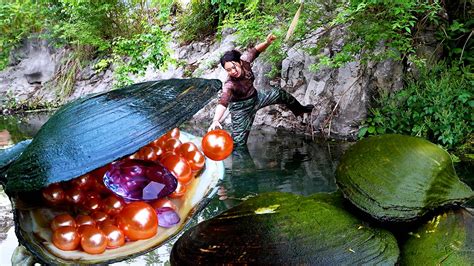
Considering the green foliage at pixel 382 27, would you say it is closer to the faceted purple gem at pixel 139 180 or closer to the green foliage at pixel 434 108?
the green foliage at pixel 434 108

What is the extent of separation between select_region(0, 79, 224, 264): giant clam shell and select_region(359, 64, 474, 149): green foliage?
4.07 m

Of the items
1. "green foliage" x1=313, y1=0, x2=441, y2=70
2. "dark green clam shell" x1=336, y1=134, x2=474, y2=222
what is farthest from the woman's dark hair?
"dark green clam shell" x1=336, y1=134, x2=474, y2=222

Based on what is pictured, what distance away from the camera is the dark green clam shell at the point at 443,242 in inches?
75.7

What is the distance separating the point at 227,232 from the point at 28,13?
1340cm

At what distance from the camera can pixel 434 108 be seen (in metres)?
4.94

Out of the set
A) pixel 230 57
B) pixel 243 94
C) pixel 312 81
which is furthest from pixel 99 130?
pixel 312 81

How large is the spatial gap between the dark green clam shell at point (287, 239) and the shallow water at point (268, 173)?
99 centimetres

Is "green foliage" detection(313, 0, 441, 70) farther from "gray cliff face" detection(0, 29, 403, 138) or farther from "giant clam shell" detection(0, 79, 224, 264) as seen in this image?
"giant clam shell" detection(0, 79, 224, 264)

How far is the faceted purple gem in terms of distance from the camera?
1378 mm

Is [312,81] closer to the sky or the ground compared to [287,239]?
closer to the ground

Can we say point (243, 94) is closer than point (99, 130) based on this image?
No

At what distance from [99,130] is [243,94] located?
13.6 feet

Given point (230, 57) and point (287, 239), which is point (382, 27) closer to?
point (230, 57)

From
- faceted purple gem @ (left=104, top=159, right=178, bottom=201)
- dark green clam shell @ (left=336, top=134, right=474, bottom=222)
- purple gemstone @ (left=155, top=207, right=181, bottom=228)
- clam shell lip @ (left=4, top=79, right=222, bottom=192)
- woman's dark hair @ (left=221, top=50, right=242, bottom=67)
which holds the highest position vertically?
clam shell lip @ (left=4, top=79, right=222, bottom=192)
